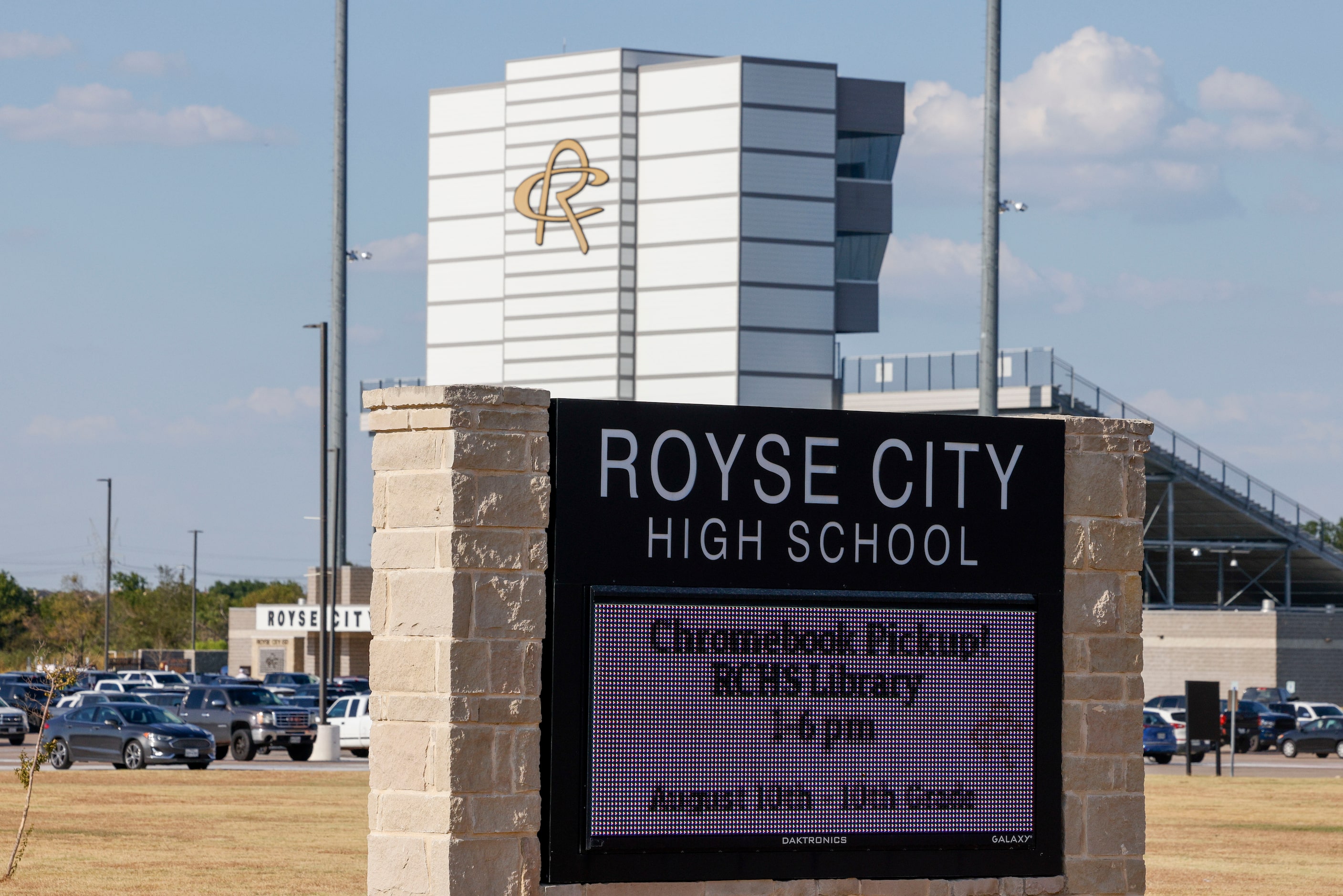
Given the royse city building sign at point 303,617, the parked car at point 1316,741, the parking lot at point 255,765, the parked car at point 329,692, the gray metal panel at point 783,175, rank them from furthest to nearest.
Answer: the royse city building sign at point 303,617 < the gray metal panel at point 783,175 < the parked car at point 1316,741 < the parked car at point 329,692 < the parking lot at point 255,765

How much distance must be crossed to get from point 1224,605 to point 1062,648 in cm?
6708

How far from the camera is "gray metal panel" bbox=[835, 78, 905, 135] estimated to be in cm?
7150

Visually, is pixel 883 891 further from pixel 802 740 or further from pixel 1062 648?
pixel 1062 648

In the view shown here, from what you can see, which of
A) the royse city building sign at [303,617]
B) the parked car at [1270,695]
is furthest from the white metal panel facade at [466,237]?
the parked car at [1270,695]

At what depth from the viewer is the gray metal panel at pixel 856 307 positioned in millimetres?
71562

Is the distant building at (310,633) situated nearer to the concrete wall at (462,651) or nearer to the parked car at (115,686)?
the parked car at (115,686)

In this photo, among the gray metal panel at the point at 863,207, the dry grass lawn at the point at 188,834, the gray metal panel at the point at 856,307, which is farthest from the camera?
the gray metal panel at the point at 863,207

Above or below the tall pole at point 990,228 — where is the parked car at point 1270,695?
below

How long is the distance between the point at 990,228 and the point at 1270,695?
34260 mm

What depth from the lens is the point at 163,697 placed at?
47812 mm

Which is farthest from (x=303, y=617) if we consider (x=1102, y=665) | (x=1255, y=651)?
(x=1102, y=665)

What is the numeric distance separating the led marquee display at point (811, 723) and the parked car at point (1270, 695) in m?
54.5

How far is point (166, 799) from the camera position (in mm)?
27734

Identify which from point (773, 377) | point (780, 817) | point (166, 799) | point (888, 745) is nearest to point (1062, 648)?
point (888, 745)
